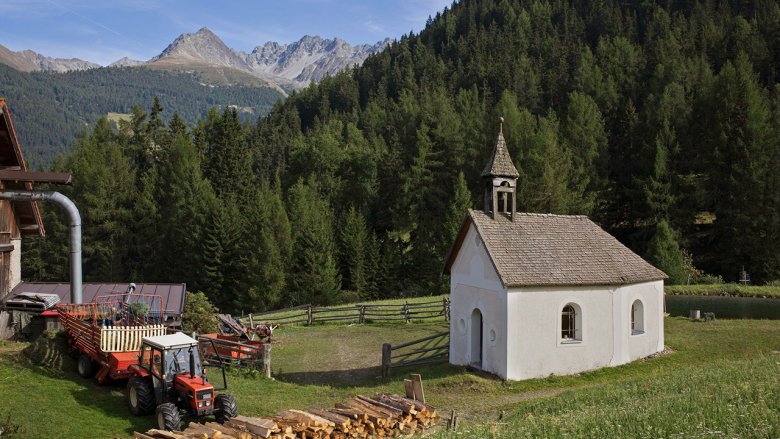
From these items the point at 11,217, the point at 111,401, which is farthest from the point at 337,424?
the point at 11,217

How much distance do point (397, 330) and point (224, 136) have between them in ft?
150

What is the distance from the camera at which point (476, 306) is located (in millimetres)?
23500

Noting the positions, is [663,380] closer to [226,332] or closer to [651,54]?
[226,332]

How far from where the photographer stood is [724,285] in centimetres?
4512

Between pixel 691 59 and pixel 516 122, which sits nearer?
pixel 516 122

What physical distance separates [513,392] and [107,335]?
1256 cm

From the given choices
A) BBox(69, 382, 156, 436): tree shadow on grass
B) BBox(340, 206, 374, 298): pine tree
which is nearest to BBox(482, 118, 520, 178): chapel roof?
BBox(69, 382, 156, 436): tree shadow on grass

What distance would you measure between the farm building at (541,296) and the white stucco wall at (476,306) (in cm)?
4

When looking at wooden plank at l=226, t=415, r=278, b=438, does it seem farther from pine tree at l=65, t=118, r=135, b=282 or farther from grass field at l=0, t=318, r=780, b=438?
pine tree at l=65, t=118, r=135, b=282

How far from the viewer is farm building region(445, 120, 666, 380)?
72.4 ft

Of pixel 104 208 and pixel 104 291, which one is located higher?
pixel 104 208

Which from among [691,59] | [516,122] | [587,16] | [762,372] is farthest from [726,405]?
[587,16]

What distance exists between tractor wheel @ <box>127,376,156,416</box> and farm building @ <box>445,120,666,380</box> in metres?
11.6

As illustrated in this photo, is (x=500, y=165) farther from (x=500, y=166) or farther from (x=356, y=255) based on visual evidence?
(x=356, y=255)
